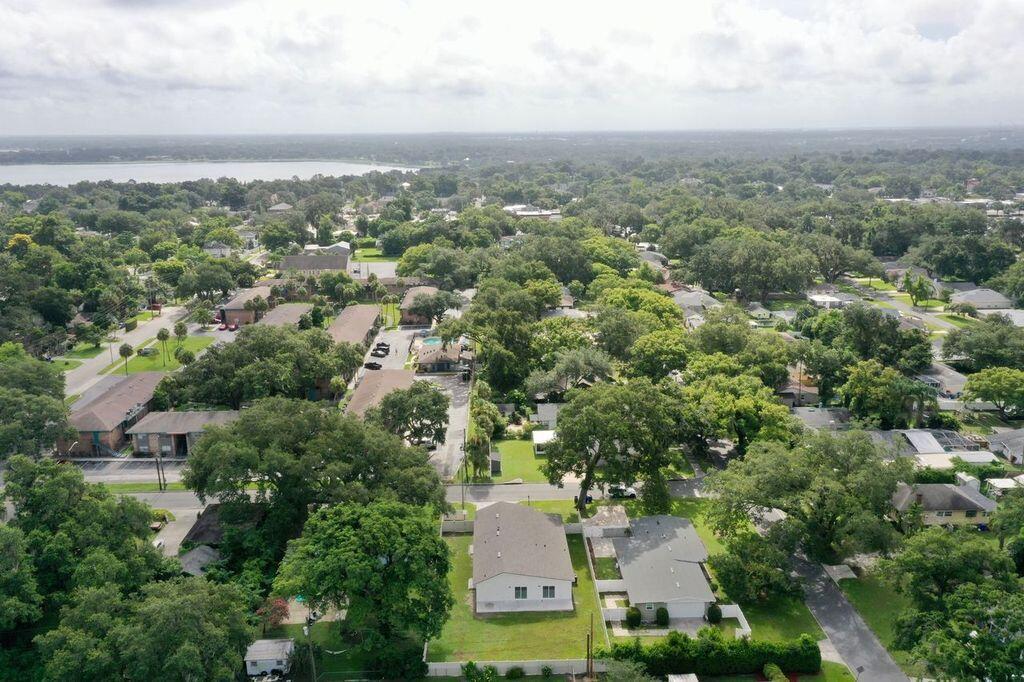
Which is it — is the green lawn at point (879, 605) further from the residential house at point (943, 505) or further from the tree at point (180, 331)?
the tree at point (180, 331)

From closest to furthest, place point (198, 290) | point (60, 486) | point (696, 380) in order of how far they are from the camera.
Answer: point (60, 486)
point (696, 380)
point (198, 290)

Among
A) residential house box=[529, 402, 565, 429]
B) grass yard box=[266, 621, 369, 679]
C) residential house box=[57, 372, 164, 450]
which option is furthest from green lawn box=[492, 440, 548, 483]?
residential house box=[57, 372, 164, 450]

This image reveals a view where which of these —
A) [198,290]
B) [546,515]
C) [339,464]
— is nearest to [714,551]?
[546,515]

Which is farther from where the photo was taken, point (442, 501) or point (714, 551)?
point (714, 551)

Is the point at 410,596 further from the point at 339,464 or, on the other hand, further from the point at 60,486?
the point at 60,486

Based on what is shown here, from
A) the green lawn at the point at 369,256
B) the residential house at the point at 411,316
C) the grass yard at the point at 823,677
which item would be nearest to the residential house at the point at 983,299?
the residential house at the point at 411,316

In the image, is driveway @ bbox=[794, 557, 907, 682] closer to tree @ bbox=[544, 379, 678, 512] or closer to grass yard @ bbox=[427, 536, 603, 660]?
tree @ bbox=[544, 379, 678, 512]

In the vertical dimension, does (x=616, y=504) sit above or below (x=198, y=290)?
below

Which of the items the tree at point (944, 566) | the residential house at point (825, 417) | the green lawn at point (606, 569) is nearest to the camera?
the tree at point (944, 566)
